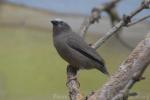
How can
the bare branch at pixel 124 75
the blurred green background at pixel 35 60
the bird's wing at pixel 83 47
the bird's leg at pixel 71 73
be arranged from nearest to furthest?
the bare branch at pixel 124 75 → the bird's leg at pixel 71 73 → the bird's wing at pixel 83 47 → the blurred green background at pixel 35 60

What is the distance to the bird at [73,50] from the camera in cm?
249

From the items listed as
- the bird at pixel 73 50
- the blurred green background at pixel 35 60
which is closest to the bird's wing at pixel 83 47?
the bird at pixel 73 50

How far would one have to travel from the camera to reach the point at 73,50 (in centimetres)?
253

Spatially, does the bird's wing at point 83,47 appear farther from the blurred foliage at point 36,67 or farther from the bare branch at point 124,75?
the blurred foliage at point 36,67

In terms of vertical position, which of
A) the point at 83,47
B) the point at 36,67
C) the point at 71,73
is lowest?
the point at 36,67

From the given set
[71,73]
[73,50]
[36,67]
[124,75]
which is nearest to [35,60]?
[36,67]

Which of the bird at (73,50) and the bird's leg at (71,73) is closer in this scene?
the bird's leg at (71,73)

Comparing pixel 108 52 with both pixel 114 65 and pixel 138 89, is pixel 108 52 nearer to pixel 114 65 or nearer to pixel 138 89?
pixel 114 65

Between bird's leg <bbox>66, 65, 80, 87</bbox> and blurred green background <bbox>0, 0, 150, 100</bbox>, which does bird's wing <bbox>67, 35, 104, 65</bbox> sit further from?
blurred green background <bbox>0, 0, 150, 100</bbox>

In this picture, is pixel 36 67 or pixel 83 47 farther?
pixel 36 67

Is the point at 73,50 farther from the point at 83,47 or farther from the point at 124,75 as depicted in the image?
the point at 124,75

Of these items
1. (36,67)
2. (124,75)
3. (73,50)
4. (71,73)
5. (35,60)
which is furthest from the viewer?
(35,60)

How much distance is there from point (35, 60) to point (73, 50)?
249 cm

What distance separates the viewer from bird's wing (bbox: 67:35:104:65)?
2.43 meters
